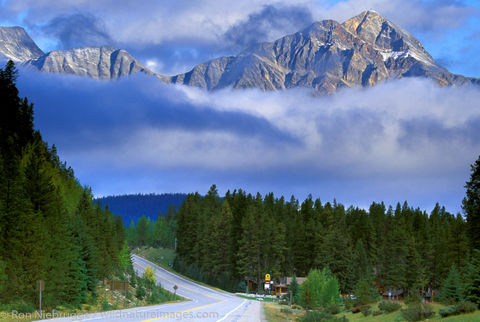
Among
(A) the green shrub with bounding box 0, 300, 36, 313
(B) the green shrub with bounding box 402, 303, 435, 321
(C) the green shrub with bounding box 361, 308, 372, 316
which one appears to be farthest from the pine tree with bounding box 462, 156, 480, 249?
(A) the green shrub with bounding box 0, 300, 36, 313

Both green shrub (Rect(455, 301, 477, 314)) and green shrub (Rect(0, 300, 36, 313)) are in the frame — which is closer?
green shrub (Rect(455, 301, 477, 314))

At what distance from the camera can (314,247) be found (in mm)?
121188

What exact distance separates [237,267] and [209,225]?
1366 cm

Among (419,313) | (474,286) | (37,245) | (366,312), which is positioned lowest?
(366,312)

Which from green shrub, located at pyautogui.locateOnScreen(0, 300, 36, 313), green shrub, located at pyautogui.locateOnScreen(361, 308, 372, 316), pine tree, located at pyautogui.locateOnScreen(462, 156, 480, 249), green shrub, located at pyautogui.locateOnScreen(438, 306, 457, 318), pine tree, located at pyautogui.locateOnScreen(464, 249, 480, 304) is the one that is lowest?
green shrub, located at pyautogui.locateOnScreen(361, 308, 372, 316)

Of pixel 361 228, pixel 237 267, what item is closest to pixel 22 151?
pixel 237 267

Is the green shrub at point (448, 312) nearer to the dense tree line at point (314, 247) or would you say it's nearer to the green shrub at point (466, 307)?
the green shrub at point (466, 307)

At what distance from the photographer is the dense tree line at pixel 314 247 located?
11300cm

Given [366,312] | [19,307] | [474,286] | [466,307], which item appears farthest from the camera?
[366,312]

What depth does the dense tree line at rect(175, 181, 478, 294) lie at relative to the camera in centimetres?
11300

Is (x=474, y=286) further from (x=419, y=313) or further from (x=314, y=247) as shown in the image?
(x=314, y=247)

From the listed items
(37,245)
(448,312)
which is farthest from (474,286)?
(37,245)

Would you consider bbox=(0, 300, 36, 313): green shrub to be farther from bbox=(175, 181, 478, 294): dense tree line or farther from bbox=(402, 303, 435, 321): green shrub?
bbox=(175, 181, 478, 294): dense tree line

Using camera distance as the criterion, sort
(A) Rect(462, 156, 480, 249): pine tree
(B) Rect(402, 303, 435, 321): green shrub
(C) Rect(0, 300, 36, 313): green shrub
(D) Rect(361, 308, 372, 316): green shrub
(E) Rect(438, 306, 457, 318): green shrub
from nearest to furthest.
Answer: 1. (E) Rect(438, 306, 457, 318): green shrub
2. (B) Rect(402, 303, 435, 321): green shrub
3. (C) Rect(0, 300, 36, 313): green shrub
4. (D) Rect(361, 308, 372, 316): green shrub
5. (A) Rect(462, 156, 480, 249): pine tree
